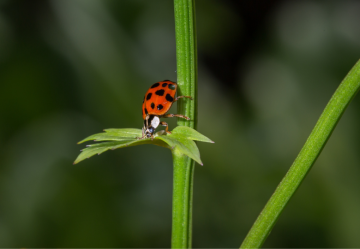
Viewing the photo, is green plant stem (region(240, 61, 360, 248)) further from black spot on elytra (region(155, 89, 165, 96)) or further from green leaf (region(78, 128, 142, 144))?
black spot on elytra (region(155, 89, 165, 96))

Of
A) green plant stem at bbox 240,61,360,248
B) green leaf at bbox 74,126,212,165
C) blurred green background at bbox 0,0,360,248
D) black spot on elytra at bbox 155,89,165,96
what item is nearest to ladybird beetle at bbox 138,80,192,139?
black spot on elytra at bbox 155,89,165,96

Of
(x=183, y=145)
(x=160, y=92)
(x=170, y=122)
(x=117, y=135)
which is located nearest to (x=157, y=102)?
(x=160, y=92)

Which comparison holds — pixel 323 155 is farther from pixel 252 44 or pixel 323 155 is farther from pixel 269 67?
pixel 252 44

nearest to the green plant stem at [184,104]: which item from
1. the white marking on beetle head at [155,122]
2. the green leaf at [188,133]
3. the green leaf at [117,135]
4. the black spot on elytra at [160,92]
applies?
the green leaf at [188,133]

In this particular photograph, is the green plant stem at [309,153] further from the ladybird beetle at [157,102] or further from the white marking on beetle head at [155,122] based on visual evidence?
the white marking on beetle head at [155,122]

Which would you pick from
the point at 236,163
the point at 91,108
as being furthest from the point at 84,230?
the point at 236,163

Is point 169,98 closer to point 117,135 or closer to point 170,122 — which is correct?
point 117,135
